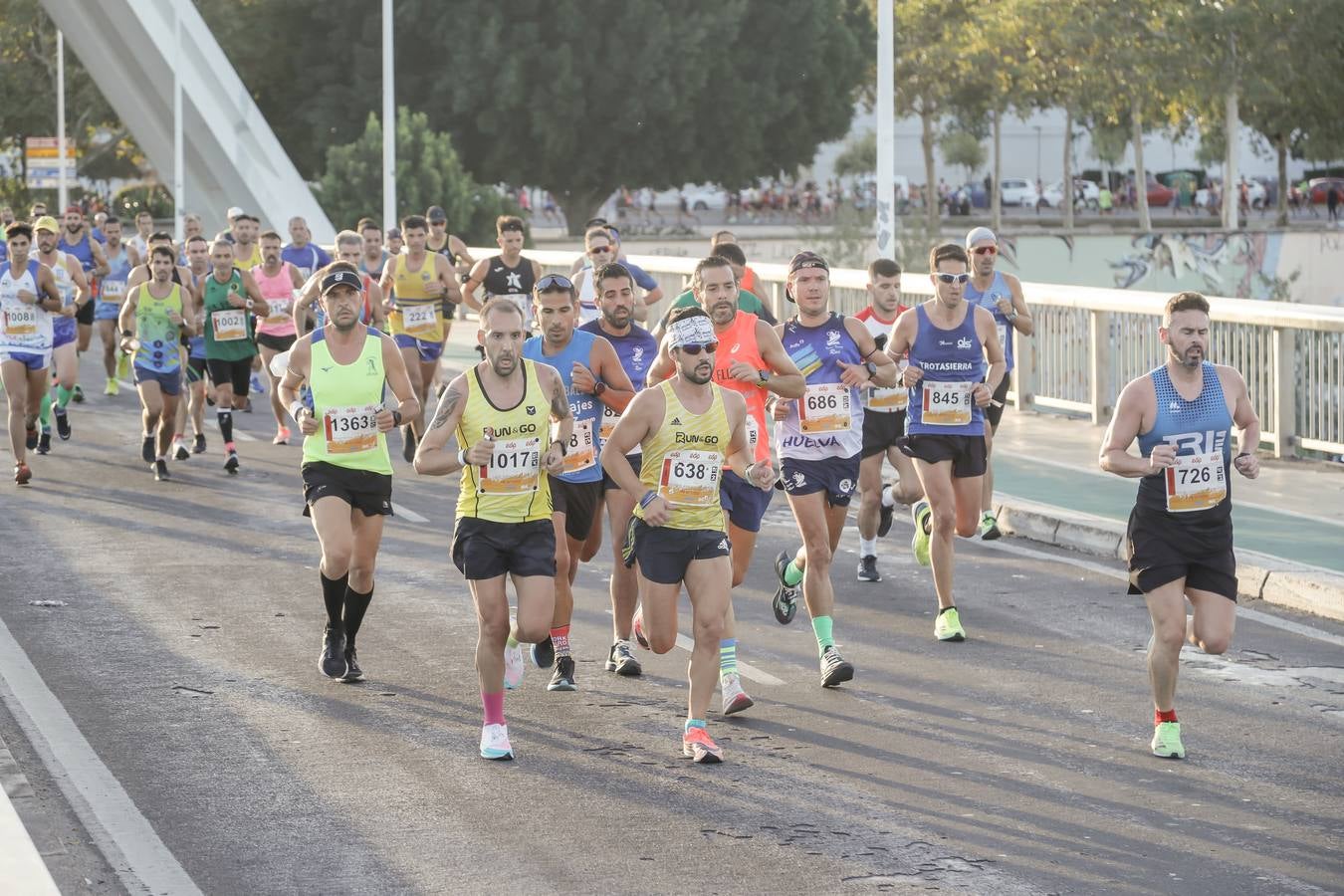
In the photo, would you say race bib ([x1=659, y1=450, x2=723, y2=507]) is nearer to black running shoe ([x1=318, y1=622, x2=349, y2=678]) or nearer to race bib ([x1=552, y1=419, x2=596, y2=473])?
race bib ([x1=552, y1=419, x2=596, y2=473])

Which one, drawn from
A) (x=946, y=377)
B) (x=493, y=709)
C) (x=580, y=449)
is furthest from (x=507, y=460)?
(x=946, y=377)

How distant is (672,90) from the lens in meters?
54.5

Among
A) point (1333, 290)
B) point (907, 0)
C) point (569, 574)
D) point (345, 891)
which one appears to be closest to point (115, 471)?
point (569, 574)

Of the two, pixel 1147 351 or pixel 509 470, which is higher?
pixel 1147 351

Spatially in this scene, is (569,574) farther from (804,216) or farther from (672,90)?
(804,216)

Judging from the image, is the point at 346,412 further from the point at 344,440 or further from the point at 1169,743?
the point at 1169,743

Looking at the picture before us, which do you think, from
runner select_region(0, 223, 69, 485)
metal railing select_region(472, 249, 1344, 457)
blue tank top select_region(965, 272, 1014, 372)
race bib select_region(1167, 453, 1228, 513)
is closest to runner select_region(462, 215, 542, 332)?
runner select_region(0, 223, 69, 485)

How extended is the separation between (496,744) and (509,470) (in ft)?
3.56

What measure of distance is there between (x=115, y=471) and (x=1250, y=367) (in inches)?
372

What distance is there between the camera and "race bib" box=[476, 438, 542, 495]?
8.60 m

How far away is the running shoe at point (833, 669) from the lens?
32.2 feet

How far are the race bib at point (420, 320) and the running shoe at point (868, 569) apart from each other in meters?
7.02

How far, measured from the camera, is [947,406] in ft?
36.8

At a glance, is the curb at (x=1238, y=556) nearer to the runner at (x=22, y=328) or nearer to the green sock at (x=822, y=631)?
the green sock at (x=822, y=631)
